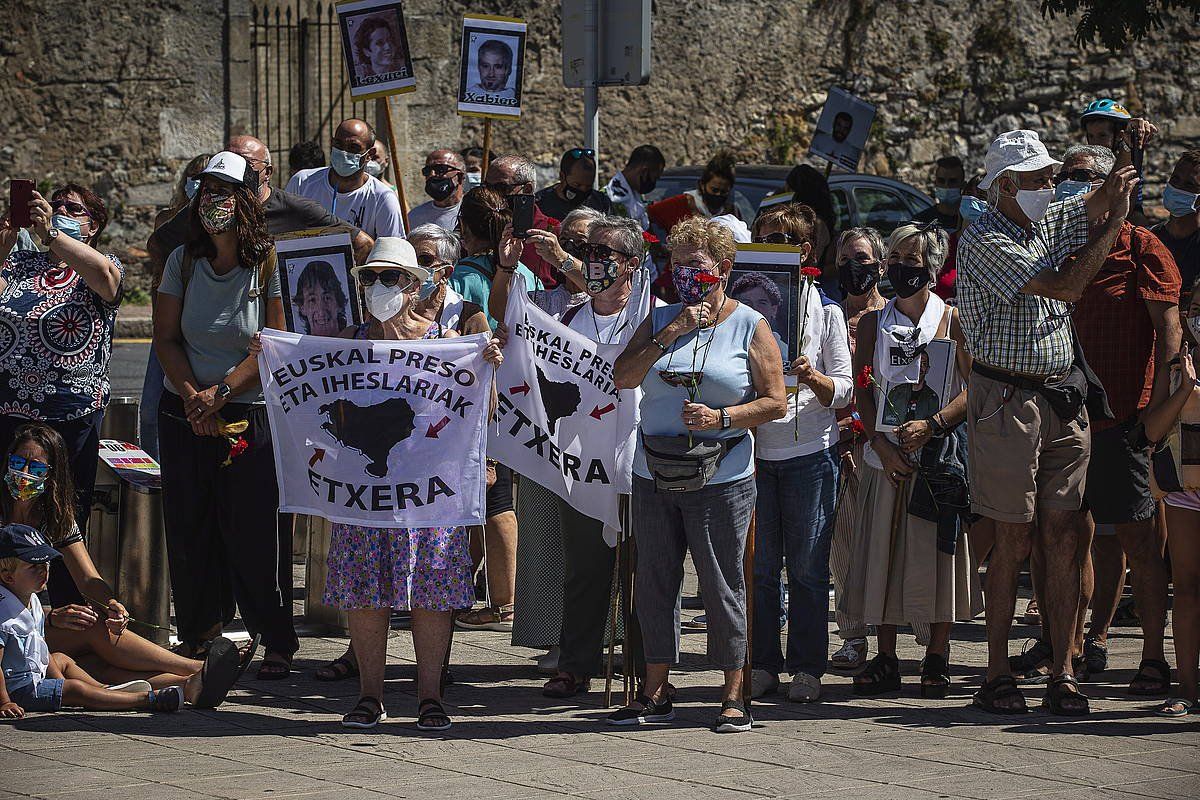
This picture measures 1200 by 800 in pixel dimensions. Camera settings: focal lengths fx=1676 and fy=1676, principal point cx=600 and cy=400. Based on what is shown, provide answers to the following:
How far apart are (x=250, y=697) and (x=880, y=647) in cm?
273

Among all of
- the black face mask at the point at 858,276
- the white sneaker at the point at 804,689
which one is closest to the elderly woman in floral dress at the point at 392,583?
the white sneaker at the point at 804,689

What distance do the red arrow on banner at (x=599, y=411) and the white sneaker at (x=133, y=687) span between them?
216cm

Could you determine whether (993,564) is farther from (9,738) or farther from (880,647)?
(9,738)

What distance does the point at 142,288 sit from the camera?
21781 mm

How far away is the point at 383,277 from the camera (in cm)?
676

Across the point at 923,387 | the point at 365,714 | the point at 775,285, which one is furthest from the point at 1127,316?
the point at 365,714

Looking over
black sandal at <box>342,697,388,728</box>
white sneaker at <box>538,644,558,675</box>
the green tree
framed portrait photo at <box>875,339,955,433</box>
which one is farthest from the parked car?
black sandal at <box>342,697,388,728</box>

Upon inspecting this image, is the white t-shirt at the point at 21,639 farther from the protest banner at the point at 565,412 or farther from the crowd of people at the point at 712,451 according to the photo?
the protest banner at the point at 565,412

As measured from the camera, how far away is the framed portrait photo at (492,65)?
11297 millimetres

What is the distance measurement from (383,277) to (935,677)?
9.58 ft

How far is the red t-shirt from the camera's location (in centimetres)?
748

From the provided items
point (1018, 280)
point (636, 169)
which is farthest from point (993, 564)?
point (636, 169)

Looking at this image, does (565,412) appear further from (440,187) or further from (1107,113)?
(1107,113)

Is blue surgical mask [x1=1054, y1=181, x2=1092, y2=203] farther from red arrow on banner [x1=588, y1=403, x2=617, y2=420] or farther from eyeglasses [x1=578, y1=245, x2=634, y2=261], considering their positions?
red arrow on banner [x1=588, y1=403, x2=617, y2=420]
